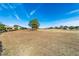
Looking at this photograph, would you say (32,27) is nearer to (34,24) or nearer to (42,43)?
(34,24)

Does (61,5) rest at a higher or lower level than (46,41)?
higher

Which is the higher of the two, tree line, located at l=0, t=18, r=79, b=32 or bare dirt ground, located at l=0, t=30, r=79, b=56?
tree line, located at l=0, t=18, r=79, b=32

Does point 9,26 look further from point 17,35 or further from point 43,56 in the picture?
point 43,56

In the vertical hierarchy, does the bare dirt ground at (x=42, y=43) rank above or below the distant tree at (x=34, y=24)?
below

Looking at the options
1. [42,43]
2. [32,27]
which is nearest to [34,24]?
[32,27]

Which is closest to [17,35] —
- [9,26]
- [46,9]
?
[9,26]

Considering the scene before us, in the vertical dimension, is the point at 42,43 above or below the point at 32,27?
below

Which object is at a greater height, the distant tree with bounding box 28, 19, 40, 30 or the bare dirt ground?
Result: the distant tree with bounding box 28, 19, 40, 30

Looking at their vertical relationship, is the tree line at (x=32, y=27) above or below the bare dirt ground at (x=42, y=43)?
above
